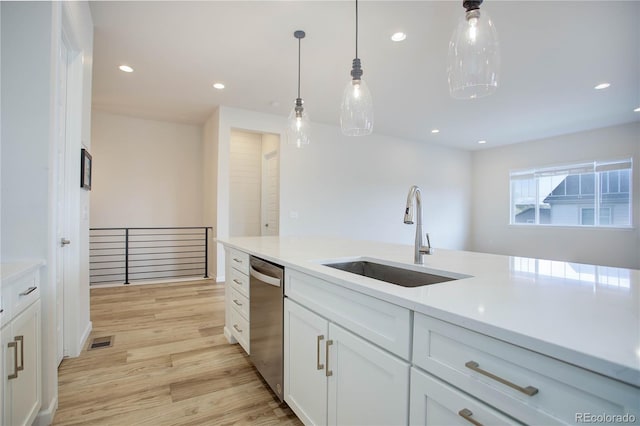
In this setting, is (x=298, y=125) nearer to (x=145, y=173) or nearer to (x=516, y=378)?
(x=516, y=378)

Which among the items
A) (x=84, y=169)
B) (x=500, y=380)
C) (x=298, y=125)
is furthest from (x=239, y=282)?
(x=500, y=380)

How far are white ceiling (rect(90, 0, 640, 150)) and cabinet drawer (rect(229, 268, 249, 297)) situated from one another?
2209 millimetres

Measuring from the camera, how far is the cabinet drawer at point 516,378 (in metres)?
0.57

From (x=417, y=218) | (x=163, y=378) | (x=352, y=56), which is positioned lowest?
(x=163, y=378)

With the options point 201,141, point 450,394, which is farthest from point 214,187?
point 450,394

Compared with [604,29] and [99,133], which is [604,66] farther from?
[99,133]

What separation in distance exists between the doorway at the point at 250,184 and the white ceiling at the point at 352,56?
3.24 feet

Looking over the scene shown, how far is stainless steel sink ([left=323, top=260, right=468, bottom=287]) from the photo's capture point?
145 centimetres

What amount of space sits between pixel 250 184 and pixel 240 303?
4248 millimetres

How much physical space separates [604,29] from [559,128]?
152 inches

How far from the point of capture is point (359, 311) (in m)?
1.17

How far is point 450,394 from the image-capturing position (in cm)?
82

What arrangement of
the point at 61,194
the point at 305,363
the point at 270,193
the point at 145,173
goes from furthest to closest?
the point at 270,193, the point at 145,173, the point at 61,194, the point at 305,363

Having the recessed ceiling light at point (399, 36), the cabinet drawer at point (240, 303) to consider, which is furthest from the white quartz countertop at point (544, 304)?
the recessed ceiling light at point (399, 36)
